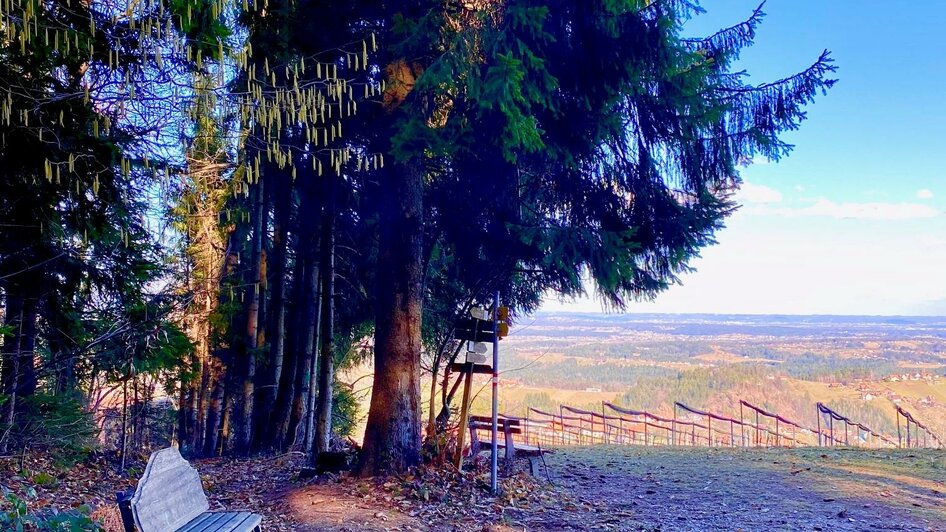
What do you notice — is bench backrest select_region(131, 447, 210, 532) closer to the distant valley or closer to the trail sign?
the trail sign

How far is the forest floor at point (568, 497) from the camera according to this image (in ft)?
23.1

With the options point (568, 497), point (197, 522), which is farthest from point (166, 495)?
point (568, 497)

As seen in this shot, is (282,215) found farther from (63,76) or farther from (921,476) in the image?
(921,476)

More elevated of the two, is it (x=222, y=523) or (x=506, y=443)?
(x=222, y=523)

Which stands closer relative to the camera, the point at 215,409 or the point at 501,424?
the point at 501,424

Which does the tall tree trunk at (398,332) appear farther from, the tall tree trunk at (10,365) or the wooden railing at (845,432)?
the wooden railing at (845,432)

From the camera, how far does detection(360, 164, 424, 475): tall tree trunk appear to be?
323 inches

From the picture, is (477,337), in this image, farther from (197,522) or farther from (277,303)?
(277,303)

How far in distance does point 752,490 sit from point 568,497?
273cm

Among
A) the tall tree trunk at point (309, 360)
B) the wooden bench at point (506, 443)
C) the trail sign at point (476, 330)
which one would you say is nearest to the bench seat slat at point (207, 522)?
the trail sign at point (476, 330)

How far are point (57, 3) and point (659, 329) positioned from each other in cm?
19047

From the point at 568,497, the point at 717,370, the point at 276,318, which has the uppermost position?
the point at 276,318

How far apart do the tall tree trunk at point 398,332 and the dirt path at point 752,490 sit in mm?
1757

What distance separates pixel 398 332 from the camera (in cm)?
838
